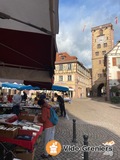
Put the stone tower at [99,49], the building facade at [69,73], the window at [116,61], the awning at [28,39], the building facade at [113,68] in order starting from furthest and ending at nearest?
1. the stone tower at [99,49]
2. the building facade at [69,73]
3. the window at [116,61]
4. the building facade at [113,68]
5. the awning at [28,39]

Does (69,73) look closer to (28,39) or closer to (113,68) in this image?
(113,68)

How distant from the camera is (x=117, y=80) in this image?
36.7m

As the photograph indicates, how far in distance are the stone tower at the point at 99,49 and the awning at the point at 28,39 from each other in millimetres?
49902

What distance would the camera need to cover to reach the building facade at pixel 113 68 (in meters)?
36.6

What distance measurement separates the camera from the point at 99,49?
56.3m

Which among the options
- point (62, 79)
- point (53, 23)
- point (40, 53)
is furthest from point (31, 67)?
point (62, 79)

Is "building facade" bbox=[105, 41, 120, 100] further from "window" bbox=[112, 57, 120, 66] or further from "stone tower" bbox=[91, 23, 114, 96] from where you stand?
"stone tower" bbox=[91, 23, 114, 96]

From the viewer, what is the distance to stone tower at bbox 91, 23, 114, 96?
53875 mm

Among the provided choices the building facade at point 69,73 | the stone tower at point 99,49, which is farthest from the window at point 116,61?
the stone tower at point 99,49

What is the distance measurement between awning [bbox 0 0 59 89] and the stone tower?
49.9m

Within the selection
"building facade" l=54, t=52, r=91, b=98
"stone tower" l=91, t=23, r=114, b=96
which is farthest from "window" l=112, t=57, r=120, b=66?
"stone tower" l=91, t=23, r=114, b=96

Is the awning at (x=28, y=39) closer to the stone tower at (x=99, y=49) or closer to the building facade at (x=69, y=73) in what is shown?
the building facade at (x=69, y=73)

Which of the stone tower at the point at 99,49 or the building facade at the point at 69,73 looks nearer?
the building facade at the point at 69,73

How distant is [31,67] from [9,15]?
232 cm
